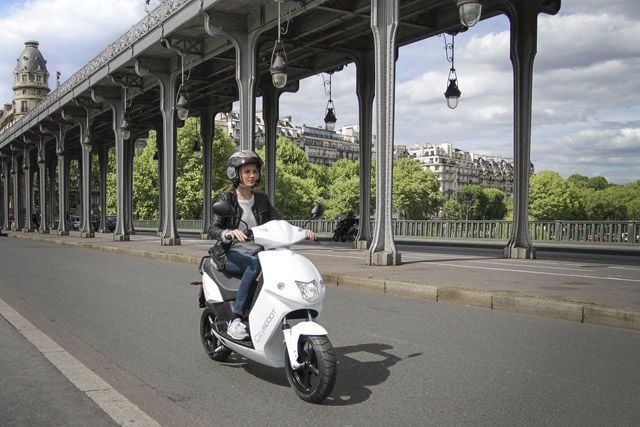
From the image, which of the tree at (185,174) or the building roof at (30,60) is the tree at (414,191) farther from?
the building roof at (30,60)

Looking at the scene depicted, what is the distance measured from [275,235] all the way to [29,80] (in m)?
143

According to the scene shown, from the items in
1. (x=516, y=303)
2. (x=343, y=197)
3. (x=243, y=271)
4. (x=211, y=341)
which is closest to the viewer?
(x=243, y=271)

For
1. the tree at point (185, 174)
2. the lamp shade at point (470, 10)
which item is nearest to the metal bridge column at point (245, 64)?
the lamp shade at point (470, 10)

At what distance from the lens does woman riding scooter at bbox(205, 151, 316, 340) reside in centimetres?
465

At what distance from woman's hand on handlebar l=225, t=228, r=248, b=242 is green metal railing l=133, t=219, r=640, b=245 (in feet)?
43.7

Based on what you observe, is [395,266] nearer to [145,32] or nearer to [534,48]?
[534,48]

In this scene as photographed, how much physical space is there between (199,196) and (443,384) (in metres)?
53.2

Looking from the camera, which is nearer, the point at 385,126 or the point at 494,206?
the point at 385,126

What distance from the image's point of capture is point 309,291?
4203 mm

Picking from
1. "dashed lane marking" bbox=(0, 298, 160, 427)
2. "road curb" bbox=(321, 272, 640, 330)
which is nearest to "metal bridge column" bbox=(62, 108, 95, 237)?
"road curb" bbox=(321, 272, 640, 330)

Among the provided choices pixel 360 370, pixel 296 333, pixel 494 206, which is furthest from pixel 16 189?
pixel 494 206

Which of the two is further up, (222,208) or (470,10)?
(470,10)

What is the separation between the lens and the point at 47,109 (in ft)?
130

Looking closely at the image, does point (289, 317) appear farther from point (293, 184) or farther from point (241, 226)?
point (293, 184)
